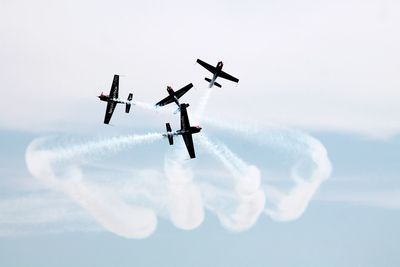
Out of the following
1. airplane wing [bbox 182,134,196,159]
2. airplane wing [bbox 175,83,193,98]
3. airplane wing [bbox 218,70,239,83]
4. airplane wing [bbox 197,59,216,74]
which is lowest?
airplane wing [bbox 182,134,196,159]

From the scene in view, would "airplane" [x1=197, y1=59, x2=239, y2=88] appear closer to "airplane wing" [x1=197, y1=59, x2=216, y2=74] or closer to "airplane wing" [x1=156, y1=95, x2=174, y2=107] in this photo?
"airplane wing" [x1=197, y1=59, x2=216, y2=74]

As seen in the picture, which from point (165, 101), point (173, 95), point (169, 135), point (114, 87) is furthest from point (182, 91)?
point (114, 87)

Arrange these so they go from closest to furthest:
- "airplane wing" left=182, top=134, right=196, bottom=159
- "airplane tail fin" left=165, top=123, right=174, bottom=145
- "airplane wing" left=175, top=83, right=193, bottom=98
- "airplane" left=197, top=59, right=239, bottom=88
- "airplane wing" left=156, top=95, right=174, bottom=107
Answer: "airplane wing" left=182, top=134, right=196, bottom=159, "airplane tail fin" left=165, top=123, right=174, bottom=145, "airplane wing" left=156, top=95, right=174, bottom=107, "airplane wing" left=175, top=83, right=193, bottom=98, "airplane" left=197, top=59, right=239, bottom=88

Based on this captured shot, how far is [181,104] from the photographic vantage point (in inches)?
4476

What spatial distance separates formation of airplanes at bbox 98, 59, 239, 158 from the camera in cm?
11325

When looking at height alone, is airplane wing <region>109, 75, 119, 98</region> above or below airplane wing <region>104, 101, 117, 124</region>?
above

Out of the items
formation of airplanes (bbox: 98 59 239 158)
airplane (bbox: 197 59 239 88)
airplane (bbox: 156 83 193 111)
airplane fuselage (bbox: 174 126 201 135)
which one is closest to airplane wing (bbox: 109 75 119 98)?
formation of airplanes (bbox: 98 59 239 158)

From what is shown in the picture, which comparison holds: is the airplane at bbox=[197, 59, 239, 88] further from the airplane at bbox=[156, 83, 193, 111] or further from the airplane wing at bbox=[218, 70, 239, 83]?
the airplane at bbox=[156, 83, 193, 111]

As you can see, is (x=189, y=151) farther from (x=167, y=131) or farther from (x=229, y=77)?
(x=229, y=77)

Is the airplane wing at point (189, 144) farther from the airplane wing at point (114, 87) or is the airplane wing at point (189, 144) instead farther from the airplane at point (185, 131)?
the airplane wing at point (114, 87)

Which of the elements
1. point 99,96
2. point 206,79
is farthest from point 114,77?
point 206,79

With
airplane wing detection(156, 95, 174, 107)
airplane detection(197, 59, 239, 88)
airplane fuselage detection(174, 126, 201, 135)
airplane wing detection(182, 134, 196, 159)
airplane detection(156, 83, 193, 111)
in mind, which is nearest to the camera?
airplane fuselage detection(174, 126, 201, 135)

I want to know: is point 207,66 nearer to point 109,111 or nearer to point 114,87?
point 114,87

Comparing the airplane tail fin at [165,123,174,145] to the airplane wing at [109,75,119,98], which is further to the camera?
the airplane wing at [109,75,119,98]
